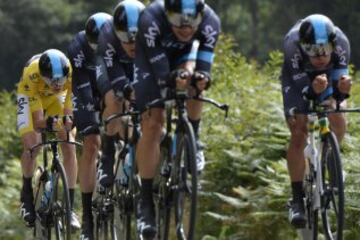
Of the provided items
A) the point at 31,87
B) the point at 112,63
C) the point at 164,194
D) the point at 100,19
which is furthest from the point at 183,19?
the point at 31,87

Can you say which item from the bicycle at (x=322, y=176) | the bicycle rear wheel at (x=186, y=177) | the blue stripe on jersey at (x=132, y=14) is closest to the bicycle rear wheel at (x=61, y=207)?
the blue stripe on jersey at (x=132, y=14)

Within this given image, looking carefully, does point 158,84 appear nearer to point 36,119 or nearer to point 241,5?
point 36,119

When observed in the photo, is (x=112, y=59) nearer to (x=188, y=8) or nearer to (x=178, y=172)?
(x=188, y=8)

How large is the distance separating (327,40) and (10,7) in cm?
5133

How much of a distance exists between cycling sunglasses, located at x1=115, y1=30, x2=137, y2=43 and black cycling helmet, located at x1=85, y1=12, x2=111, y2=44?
106 centimetres

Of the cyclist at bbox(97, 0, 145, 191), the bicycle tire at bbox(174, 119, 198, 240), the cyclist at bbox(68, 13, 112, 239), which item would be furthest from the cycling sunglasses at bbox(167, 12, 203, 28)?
the cyclist at bbox(68, 13, 112, 239)

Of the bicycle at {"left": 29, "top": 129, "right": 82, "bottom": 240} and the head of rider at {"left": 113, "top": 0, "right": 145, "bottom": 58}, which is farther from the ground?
the head of rider at {"left": 113, "top": 0, "right": 145, "bottom": 58}

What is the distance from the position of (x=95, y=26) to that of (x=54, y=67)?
693mm

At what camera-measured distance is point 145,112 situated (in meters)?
10.5

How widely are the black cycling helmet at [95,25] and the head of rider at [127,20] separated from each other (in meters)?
1.10

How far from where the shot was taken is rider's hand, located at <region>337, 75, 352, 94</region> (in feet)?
35.6

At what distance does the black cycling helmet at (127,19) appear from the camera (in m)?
11.7

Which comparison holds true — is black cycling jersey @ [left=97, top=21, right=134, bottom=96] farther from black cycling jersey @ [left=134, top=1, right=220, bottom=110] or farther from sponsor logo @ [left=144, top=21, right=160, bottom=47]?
sponsor logo @ [left=144, top=21, right=160, bottom=47]

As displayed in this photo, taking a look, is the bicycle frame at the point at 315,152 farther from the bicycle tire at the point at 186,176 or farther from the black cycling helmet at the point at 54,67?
the black cycling helmet at the point at 54,67
